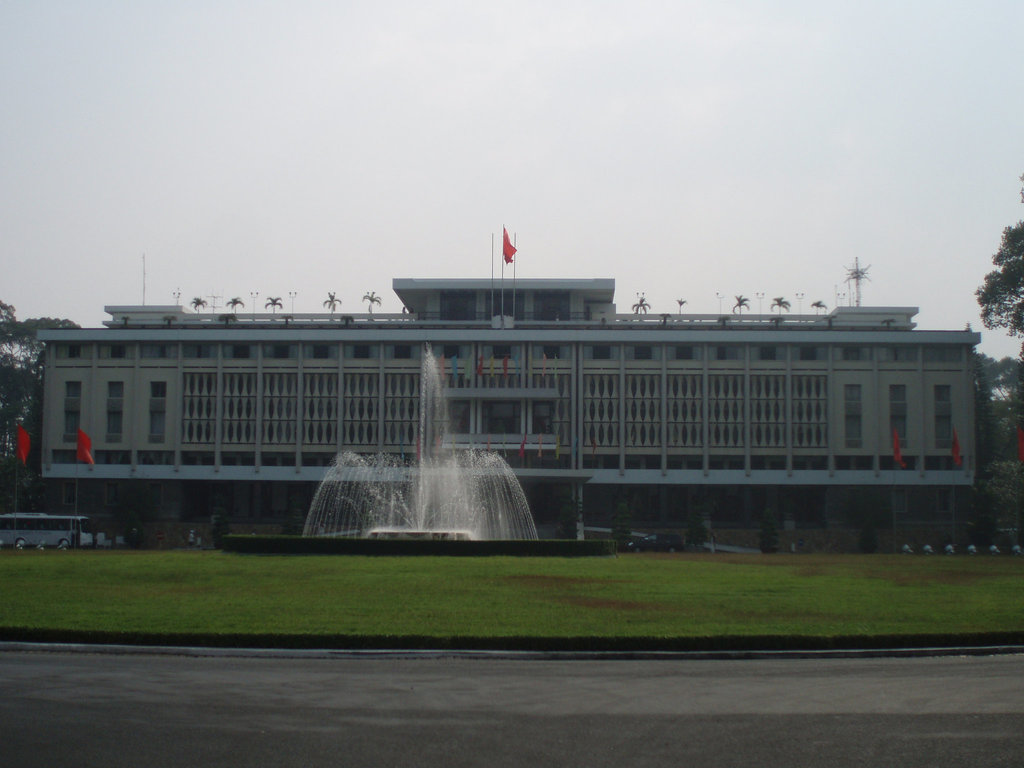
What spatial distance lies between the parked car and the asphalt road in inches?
1931

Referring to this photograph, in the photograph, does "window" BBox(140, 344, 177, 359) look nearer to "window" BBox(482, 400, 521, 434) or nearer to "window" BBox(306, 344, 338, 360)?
"window" BBox(306, 344, 338, 360)

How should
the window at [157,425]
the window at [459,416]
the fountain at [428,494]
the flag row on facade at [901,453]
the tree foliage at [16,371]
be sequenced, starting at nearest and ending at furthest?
the fountain at [428,494] < the flag row on facade at [901,453] < the window at [157,425] < the window at [459,416] < the tree foliage at [16,371]

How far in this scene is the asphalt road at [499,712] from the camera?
10.5 m

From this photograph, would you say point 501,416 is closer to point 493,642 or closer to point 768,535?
point 768,535

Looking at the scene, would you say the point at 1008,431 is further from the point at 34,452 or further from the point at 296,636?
the point at 296,636

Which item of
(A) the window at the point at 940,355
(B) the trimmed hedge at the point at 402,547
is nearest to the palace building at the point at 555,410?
(A) the window at the point at 940,355

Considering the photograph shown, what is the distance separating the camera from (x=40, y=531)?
61000 millimetres

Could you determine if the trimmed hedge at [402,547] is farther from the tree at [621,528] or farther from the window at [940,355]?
the window at [940,355]

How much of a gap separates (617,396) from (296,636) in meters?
59.7

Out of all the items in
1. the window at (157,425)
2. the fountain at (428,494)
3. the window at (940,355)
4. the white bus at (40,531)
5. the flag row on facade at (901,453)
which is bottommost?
the white bus at (40,531)

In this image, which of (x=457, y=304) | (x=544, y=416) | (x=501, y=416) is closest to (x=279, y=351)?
(x=457, y=304)

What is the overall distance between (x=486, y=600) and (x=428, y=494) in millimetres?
28348

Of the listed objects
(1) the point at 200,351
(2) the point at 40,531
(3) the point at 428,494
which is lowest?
(2) the point at 40,531

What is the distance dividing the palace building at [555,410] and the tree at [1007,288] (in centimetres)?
1506
